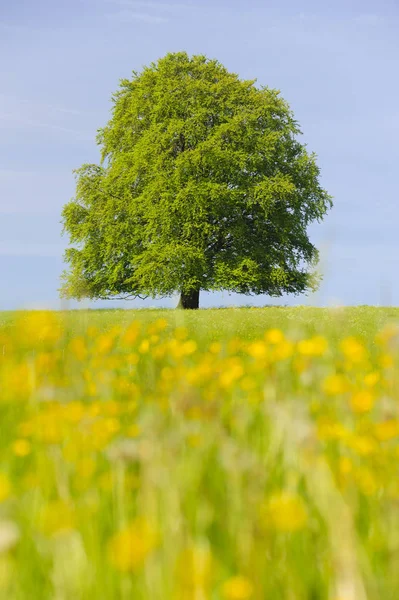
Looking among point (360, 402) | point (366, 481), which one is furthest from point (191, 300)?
point (366, 481)

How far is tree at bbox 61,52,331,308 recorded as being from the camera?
961 inches

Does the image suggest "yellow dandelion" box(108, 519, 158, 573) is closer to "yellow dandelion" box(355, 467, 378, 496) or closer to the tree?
"yellow dandelion" box(355, 467, 378, 496)

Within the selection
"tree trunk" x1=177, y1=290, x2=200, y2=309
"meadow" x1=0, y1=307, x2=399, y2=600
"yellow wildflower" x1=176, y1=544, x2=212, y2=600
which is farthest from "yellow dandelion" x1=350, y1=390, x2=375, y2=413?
"tree trunk" x1=177, y1=290, x2=200, y2=309

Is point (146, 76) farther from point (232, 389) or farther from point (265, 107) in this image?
point (232, 389)

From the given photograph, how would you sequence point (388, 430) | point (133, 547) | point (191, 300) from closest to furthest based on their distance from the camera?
1. point (133, 547)
2. point (388, 430)
3. point (191, 300)

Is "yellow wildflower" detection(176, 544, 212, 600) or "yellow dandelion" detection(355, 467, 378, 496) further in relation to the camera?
"yellow dandelion" detection(355, 467, 378, 496)

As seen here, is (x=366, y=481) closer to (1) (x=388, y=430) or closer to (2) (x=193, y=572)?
(1) (x=388, y=430)

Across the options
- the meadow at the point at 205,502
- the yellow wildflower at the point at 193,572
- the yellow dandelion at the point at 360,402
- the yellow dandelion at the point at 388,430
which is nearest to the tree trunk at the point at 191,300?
the meadow at the point at 205,502

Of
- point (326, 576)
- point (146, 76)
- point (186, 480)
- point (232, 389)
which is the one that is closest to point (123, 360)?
point (232, 389)

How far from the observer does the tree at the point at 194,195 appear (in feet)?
80.1

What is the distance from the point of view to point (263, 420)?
12.9 feet

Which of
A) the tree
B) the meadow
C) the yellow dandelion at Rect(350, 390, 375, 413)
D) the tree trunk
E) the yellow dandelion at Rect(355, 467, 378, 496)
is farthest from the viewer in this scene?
the tree trunk

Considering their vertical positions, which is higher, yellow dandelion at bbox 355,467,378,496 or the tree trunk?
the tree trunk

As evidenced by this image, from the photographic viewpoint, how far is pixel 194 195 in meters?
24.0
